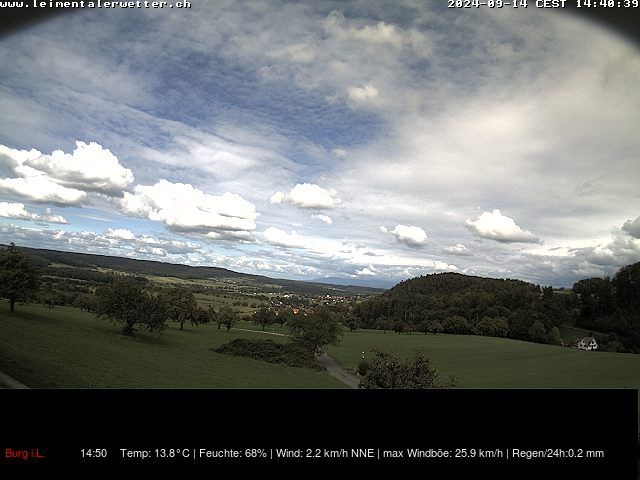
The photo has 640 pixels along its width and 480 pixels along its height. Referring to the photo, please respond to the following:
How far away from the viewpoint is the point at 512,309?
47281 millimetres

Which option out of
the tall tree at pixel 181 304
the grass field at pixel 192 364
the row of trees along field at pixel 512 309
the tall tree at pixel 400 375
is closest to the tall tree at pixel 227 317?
the tall tree at pixel 181 304

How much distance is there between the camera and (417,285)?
218 ft

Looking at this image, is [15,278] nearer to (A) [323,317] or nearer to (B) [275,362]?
(B) [275,362]

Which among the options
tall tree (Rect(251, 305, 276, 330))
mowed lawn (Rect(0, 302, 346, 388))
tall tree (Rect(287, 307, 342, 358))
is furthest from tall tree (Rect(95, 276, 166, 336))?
tall tree (Rect(251, 305, 276, 330))

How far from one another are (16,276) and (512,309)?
168ft

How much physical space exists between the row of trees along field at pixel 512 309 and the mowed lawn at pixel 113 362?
28.6 meters

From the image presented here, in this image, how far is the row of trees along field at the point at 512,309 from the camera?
103 ft

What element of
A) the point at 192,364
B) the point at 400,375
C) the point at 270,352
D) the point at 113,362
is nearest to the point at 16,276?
the point at 113,362

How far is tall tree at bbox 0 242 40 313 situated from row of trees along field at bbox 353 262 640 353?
4070 centimetres

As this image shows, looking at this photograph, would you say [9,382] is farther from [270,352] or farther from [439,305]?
Result: [439,305]

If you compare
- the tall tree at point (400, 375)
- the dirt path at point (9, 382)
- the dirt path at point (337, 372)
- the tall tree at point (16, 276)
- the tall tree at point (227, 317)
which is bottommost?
the dirt path at point (337, 372)

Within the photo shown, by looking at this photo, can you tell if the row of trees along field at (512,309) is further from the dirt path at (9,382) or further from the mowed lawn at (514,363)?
the dirt path at (9,382)
